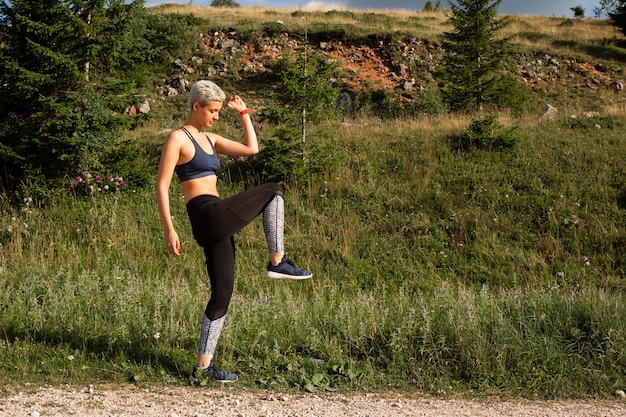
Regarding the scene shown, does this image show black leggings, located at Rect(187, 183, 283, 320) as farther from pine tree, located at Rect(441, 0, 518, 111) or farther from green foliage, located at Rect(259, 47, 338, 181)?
pine tree, located at Rect(441, 0, 518, 111)

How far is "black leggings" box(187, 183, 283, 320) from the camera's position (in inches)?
147

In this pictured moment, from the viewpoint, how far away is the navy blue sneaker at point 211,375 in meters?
4.04

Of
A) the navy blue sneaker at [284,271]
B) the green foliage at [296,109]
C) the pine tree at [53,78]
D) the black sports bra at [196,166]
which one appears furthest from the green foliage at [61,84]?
the navy blue sneaker at [284,271]

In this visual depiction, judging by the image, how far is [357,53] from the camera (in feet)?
89.8

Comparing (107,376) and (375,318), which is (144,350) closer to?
(107,376)

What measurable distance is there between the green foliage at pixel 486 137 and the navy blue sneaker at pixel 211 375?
32.4 ft

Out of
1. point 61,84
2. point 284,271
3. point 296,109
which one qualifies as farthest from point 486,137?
point 284,271

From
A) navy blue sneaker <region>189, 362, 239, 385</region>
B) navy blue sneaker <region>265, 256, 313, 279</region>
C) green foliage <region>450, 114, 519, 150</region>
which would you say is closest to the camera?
navy blue sneaker <region>265, 256, 313, 279</region>

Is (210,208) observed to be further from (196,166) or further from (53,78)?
(53,78)

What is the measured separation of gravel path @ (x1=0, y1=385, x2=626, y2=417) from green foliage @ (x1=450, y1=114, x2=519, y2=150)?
925 cm

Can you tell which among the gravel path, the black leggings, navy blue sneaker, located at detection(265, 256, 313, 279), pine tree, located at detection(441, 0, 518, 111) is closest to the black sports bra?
the black leggings

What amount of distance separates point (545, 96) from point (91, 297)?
79.6 ft

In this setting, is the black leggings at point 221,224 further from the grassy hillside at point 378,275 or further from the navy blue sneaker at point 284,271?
the grassy hillside at point 378,275

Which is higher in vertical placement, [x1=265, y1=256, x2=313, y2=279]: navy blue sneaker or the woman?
the woman
